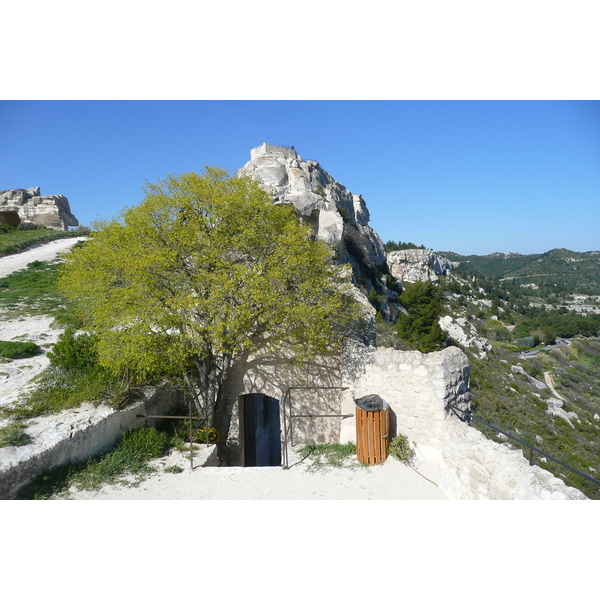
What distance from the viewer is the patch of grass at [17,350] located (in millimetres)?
10000

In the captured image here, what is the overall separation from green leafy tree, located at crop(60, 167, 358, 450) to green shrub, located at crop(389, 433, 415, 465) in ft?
8.78

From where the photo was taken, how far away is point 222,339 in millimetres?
8203

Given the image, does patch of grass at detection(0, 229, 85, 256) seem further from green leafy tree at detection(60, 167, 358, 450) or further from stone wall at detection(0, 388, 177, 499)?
Answer: stone wall at detection(0, 388, 177, 499)

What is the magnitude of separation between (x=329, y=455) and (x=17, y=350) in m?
9.50

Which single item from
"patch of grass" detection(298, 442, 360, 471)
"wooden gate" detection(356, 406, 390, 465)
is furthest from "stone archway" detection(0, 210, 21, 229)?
"wooden gate" detection(356, 406, 390, 465)

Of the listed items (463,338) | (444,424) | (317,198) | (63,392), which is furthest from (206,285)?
(463,338)

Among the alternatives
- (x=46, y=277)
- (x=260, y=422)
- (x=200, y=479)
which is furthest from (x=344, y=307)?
(x=46, y=277)

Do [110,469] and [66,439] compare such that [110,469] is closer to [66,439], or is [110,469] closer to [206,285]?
[66,439]

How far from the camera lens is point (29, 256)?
22469mm

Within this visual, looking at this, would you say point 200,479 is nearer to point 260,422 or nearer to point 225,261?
point 225,261

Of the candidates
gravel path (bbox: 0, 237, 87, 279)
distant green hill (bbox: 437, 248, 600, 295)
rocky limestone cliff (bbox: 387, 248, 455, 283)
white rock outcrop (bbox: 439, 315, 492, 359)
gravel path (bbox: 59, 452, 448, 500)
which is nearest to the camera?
gravel path (bbox: 59, 452, 448, 500)

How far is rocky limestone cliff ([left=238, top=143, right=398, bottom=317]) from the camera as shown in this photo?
28.9 metres

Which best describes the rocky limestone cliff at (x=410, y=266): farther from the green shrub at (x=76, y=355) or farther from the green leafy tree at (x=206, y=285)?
the green shrub at (x=76, y=355)

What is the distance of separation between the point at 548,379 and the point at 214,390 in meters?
41.5
